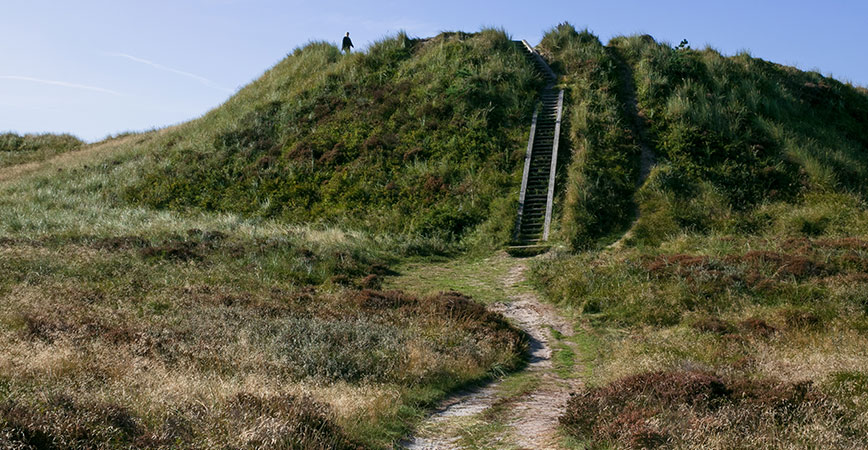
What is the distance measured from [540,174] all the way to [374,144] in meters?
8.72

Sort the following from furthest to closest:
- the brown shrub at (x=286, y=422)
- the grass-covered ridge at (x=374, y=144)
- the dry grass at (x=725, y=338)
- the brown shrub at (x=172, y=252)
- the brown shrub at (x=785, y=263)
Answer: the grass-covered ridge at (x=374, y=144), the brown shrub at (x=172, y=252), the brown shrub at (x=785, y=263), the dry grass at (x=725, y=338), the brown shrub at (x=286, y=422)

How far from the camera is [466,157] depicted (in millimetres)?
28203

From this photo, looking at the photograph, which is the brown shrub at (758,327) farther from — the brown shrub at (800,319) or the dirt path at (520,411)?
the dirt path at (520,411)

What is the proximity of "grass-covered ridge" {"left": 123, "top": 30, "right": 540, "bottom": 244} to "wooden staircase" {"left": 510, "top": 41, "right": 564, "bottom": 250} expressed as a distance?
584 mm

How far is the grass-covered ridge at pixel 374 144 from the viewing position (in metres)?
26.3

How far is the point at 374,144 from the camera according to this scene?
30547 millimetres

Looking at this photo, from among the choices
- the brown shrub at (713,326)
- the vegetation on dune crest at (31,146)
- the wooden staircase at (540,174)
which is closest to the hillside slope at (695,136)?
the wooden staircase at (540,174)

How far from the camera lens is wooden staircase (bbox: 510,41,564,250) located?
2278 cm

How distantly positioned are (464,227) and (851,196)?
552 inches

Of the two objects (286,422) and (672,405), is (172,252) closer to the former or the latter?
(286,422)

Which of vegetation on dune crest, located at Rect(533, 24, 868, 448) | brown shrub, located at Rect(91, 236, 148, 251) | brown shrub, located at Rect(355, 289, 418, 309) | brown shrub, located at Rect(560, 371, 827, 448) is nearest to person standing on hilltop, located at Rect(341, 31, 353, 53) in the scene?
vegetation on dune crest, located at Rect(533, 24, 868, 448)

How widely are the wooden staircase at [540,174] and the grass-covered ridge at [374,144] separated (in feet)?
1.92

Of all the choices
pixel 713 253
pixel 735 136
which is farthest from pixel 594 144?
pixel 713 253

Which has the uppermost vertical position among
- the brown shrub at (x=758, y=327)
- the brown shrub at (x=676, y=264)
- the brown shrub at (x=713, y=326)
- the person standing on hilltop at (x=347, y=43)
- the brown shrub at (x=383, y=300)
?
the person standing on hilltop at (x=347, y=43)
